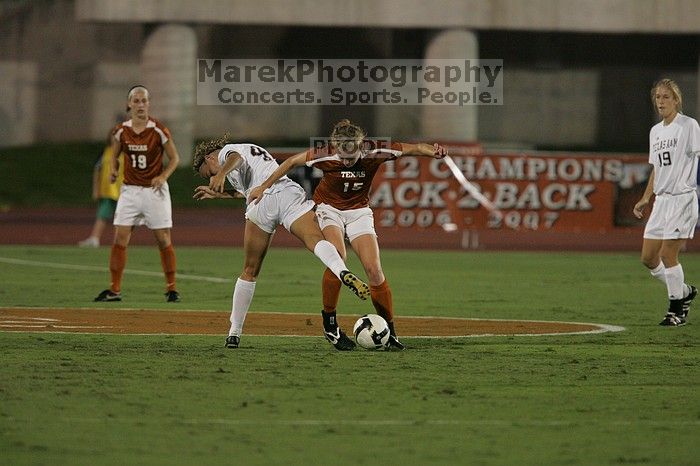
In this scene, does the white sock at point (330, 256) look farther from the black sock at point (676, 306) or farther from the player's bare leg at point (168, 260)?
the player's bare leg at point (168, 260)

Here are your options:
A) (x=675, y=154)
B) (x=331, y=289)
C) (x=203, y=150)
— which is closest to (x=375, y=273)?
(x=331, y=289)

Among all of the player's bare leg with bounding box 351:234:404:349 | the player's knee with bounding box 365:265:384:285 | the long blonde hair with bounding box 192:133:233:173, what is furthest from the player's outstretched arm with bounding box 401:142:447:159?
the long blonde hair with bounding box 192:133:233:173

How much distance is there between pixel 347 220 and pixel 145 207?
17.0ft

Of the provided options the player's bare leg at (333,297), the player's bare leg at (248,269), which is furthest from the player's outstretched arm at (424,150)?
the player's bare leg at (248,269)

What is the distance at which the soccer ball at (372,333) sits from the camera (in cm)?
1174

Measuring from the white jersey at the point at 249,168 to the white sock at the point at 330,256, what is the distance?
→ 68cm

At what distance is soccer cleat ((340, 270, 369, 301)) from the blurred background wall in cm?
2998

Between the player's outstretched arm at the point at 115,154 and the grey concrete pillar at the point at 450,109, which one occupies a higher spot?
the grey concrete pillar at the point at 450,109

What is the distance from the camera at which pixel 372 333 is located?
38.5 feet

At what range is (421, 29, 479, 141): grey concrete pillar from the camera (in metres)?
41.5

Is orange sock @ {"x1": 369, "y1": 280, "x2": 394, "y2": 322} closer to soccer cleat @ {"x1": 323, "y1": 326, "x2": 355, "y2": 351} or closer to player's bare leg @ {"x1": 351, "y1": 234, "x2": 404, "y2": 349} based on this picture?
player's bare leg @ {"x1": 351, "y1": 234, "x2": 404, "y2": 349}

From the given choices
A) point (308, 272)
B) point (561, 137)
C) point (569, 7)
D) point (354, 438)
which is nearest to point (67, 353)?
point (354, 438)

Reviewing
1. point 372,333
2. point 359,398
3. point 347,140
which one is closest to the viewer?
point 359,398

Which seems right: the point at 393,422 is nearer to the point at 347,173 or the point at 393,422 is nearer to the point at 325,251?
the point at 325,251
